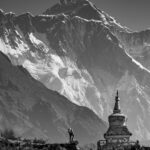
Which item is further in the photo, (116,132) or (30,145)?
(116,132)

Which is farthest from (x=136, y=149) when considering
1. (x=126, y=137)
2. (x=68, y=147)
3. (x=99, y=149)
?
(x=126, y=137)

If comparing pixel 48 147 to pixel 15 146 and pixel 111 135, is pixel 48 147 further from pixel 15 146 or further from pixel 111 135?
pixel 111 135

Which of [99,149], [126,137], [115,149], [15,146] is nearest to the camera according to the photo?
[15,146]

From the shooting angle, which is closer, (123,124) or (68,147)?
(68,147)

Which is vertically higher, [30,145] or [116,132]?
[116,132]

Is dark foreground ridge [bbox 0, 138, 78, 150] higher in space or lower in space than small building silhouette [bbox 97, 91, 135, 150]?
lower

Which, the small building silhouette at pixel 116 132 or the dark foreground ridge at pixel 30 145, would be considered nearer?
the dark foreground ridge at pixel 30 145

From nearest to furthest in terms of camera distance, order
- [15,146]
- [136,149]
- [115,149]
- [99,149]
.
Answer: [15,146] → [136,149] → [115,149] → [99,149]

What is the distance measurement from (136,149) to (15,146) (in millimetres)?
16961

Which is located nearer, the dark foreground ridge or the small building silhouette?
the dark foreground ridge

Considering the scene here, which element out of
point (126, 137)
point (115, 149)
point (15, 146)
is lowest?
point (15, 146)

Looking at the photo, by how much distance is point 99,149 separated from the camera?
96.2 metres

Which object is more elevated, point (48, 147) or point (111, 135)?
point (111, 135)

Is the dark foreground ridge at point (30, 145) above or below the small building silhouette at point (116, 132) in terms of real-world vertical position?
below
